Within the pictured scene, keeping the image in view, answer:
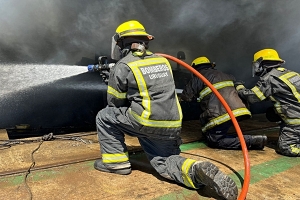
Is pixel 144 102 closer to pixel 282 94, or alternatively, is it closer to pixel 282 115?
pixel 282 94

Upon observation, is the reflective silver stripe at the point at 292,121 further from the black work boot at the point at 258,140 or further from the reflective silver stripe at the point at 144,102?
the reflective silver stripe at the point at 144,102

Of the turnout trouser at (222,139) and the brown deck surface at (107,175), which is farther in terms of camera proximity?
the turnout trouser at (222,139)

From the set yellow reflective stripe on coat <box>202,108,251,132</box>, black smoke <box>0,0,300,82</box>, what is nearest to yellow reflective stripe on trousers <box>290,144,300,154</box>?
yellow reflective stripe on coat <box>202,108,251,132</box>

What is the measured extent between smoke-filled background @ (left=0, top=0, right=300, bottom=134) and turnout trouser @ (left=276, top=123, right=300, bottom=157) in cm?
421

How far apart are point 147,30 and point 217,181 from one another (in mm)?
7239

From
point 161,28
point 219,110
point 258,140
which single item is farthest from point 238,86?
point 161,28

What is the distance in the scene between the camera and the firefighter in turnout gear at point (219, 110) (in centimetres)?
388

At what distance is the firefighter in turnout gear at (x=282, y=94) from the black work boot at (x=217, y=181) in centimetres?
195

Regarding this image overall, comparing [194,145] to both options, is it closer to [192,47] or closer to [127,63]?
[127,63]

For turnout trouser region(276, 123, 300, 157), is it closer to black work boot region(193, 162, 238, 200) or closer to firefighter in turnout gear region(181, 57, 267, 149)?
firefighter in turnout gear region(181, 57, 267, 149)

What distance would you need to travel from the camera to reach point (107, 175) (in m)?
2.72

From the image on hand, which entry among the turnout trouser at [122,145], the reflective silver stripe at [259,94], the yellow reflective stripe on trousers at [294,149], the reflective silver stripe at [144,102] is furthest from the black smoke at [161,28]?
the yellow reflective stripe on trousers at [294,149]

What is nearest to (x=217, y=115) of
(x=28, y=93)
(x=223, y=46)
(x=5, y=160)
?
(x=5, y=160)

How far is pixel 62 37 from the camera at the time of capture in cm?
677
